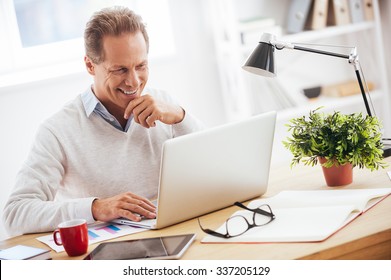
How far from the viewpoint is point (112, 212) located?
1612 mm

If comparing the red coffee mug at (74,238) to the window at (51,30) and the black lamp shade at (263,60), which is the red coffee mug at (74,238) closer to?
the black lamp shade at (263,60)

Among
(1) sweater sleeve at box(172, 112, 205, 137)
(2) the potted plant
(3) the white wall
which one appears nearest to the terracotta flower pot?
(2) the potted plant

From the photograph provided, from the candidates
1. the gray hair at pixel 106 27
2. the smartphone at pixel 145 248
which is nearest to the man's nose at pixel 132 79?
the gray hair at pixel 106 27

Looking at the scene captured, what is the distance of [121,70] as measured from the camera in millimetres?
2004

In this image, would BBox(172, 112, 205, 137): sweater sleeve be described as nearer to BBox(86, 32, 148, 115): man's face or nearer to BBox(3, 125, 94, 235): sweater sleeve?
BBox(86, 32, 148, 115): man's face

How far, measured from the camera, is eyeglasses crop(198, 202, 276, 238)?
4.62 feet

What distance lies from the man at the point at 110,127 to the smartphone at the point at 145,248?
525 mm

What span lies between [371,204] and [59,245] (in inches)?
29.9

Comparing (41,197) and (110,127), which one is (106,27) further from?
(41,197)

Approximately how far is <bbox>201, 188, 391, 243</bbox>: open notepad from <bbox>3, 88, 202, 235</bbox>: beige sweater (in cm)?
49

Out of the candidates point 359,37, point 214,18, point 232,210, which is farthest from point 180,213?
point 359,37

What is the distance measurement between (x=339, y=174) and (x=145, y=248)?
0.64m

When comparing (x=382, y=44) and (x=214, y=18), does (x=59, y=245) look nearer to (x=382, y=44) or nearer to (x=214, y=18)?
(x=214, y=18)
